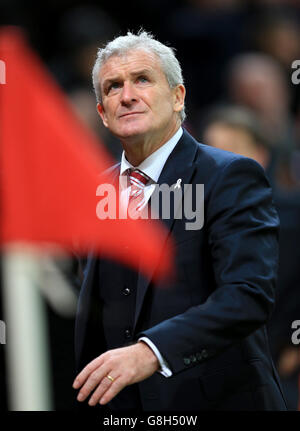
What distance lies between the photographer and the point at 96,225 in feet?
3.73

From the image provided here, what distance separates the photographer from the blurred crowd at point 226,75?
1453 mm

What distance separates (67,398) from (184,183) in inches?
12.6

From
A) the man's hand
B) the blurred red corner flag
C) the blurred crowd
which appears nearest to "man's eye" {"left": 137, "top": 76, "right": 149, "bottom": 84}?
the blurred red corner flag

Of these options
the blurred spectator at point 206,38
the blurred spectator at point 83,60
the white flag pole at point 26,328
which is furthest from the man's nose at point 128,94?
the blurred spectator at point 206,38

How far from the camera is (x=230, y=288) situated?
3.40 feet

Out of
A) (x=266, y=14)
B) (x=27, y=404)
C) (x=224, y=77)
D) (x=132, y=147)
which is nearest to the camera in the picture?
(x=27, y=404)

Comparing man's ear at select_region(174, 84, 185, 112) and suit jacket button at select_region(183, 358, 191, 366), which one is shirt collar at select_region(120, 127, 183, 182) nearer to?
man's ear at select_region(174, 84, 185, 112)

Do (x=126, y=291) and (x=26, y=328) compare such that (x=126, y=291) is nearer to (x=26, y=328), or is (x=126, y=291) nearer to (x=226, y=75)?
(x=26, y=328)

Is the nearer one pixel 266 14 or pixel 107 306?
pixel 107 306

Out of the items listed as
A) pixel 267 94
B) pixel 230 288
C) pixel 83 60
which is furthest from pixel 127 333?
pixel 83 60

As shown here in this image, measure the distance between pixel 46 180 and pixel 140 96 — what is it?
15 centimetres

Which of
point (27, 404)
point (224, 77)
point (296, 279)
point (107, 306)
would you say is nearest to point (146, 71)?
point (107, 306)

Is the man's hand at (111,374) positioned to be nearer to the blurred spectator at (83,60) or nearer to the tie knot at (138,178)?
the tie knot at (138,178)
